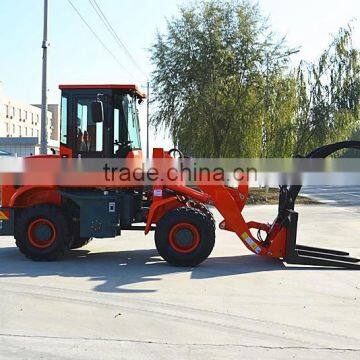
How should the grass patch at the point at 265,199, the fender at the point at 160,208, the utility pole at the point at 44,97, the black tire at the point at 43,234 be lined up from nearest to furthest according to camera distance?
the fender at the point at 160,208, the black tire at the point at 43,234, the utility pole at the point at 44,97, the grass patch at the point at 265,199

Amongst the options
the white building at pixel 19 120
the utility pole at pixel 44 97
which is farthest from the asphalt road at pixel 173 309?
the white building at pixel 19 120

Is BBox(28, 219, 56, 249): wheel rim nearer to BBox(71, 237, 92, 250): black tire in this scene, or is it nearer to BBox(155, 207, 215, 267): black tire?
BBox(71, 237, 92, 250): black tire

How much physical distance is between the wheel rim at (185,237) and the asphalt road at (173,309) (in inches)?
14.1

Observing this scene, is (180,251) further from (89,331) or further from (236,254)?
(89,331)

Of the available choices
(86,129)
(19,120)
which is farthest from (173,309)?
(19,120)

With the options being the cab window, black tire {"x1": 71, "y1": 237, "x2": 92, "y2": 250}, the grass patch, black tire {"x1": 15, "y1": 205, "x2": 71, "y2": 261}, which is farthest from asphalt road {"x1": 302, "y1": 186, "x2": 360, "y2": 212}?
black tire {"x1": 15, "y1": 205, "x2": 71, "y2": 261}

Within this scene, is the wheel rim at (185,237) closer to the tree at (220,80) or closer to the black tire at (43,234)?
the black tire at (43,234)

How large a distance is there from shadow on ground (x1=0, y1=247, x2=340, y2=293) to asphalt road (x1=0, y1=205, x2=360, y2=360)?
0.6 inches

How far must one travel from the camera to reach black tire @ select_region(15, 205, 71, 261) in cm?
877

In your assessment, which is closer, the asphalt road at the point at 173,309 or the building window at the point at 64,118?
the asphalt road at the point at 173,309

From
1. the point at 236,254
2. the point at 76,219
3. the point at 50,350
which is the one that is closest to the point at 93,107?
the point at 76,219

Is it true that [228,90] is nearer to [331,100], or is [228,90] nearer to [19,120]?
[331,100]

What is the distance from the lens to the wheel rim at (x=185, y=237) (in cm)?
841

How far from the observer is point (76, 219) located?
9039 mm
